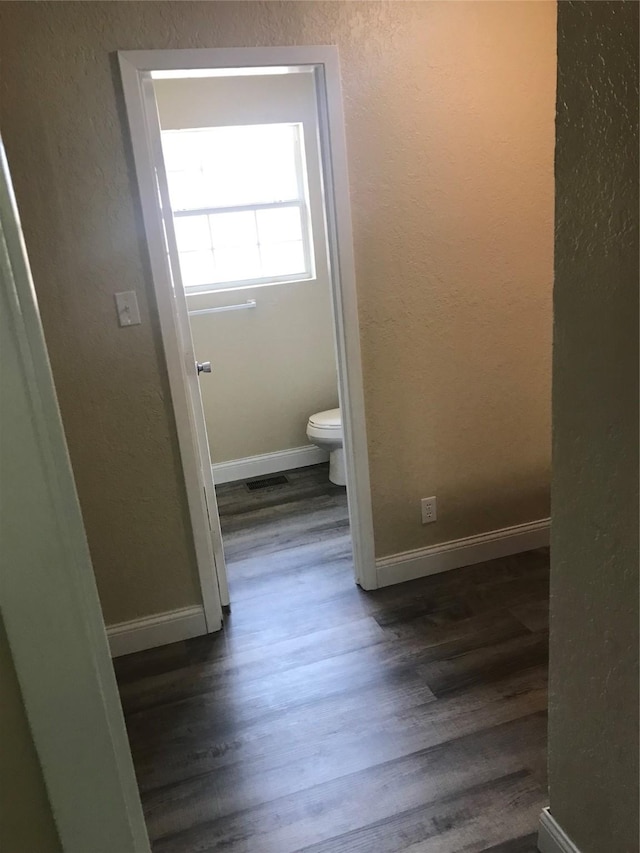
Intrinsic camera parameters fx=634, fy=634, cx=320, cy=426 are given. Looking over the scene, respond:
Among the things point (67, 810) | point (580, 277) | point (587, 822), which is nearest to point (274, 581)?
point (587, 822)

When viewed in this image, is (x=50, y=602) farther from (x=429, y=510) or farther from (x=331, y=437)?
(x=331, y=437)

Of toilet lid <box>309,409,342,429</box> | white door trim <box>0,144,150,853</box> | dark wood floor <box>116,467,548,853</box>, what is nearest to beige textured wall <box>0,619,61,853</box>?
white door trim <box>0,144,150,853</box>

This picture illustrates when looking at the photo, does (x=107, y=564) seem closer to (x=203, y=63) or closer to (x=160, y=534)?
(x=160, y=534)

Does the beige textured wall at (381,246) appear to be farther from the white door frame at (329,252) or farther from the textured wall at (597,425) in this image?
the textured wall at (597,425)

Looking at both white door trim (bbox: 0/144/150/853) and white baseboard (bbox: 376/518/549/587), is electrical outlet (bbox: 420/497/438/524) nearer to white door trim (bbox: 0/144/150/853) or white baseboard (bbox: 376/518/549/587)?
white baseboard (bbox: 376/518/549/587)

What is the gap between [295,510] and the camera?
348 centimetres

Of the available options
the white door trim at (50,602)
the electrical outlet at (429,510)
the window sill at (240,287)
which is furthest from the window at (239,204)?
the white door trim at (50,602)

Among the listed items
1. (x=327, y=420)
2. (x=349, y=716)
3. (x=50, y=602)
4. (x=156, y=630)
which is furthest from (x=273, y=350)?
(x=50, y=602)

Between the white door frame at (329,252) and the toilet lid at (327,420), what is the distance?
107 centimetres

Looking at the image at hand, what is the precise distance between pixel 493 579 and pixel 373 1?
2.17 meters

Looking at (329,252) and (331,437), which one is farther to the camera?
(331,437)

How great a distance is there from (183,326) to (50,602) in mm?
1557

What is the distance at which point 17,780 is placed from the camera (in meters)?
0.85

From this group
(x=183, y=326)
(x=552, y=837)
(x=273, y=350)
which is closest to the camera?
(x=552, y=837)
